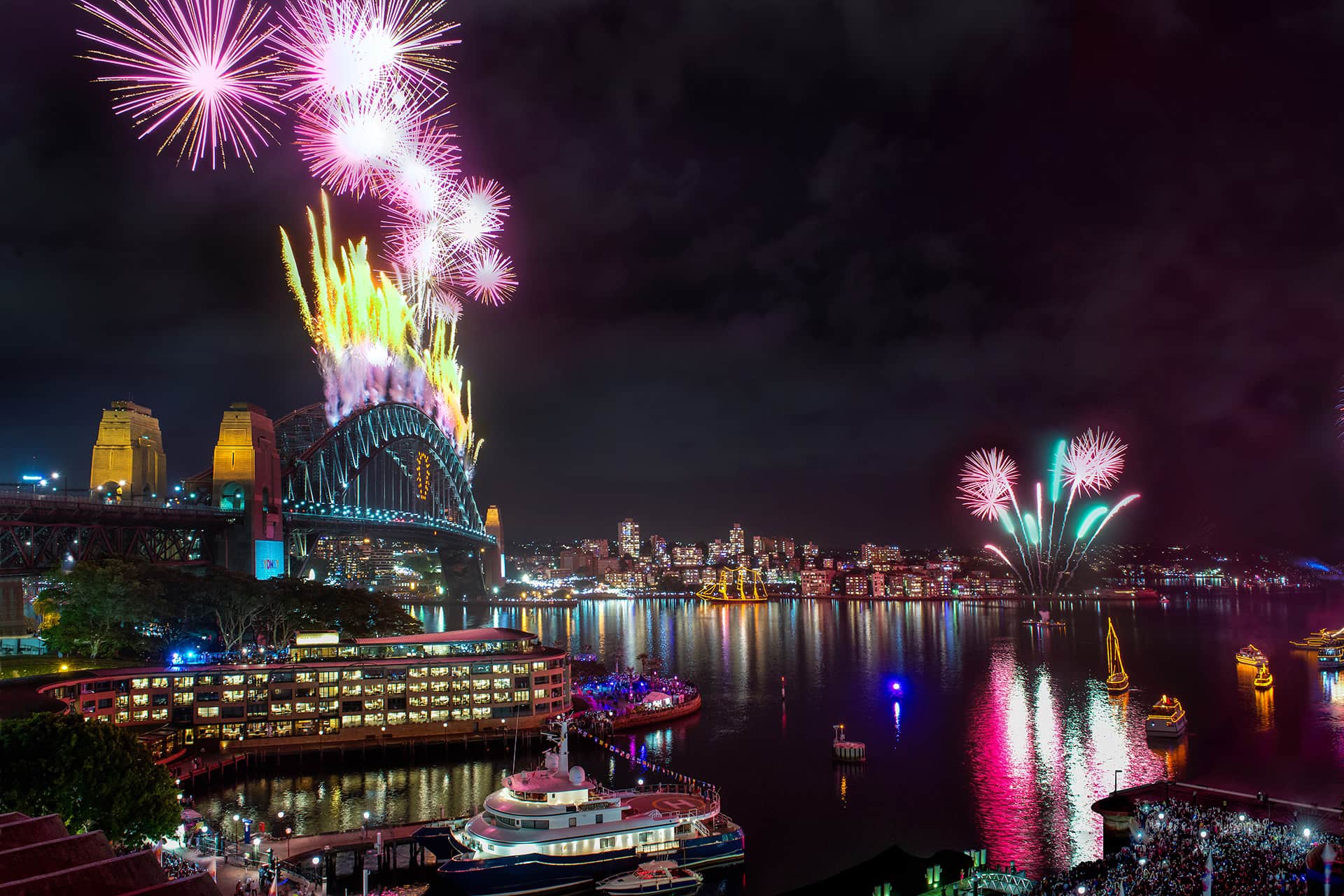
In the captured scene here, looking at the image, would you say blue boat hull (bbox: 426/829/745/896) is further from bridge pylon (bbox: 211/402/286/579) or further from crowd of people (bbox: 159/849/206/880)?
bridge pylon (bbox: 211/402/286/579)

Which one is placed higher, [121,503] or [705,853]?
[121,503]

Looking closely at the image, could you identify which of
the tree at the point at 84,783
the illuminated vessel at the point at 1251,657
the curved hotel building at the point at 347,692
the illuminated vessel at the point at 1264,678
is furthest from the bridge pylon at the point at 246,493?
the illuminated vessel at the point at 1251,657

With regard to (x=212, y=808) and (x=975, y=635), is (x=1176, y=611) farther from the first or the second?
(x=212, y=808)

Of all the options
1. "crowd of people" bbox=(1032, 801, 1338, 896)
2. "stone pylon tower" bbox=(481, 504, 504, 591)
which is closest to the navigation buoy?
"crowd of people" bbox=(1032, 801, 1338, 896)

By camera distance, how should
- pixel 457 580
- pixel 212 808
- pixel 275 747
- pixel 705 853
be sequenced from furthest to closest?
pixel 457 580 → pixel 275 747 → pixel 212 808 → pixel 705 853

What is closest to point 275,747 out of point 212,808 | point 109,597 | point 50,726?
point 212,808

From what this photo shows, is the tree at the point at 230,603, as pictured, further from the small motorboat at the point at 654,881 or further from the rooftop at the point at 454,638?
the small motorboat at the point at 654,881
